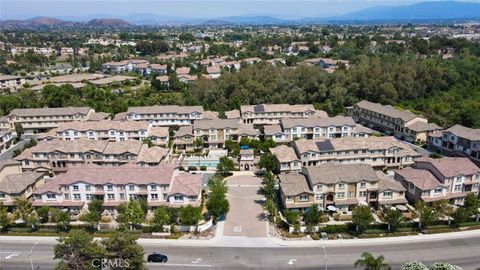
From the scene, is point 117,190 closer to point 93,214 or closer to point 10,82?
point 93,214

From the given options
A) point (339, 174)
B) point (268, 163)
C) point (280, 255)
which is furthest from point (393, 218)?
point (268, 163)

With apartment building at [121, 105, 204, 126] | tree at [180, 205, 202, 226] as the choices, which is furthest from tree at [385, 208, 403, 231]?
apartment building at [121, 105, 204, 126]

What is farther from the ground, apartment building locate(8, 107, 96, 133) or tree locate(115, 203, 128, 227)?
apartment building locate(8, 107, 96, 133)

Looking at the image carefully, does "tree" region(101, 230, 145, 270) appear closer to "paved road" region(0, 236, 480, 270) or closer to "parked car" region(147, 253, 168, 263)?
"parked car" region(147, 253, 168, 263)

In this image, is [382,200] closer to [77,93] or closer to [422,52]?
[77,93]

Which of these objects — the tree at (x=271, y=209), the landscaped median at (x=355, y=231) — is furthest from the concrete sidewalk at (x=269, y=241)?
the tree at (x=271, y=209)
